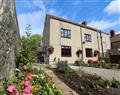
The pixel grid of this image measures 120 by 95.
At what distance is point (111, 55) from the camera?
30094 mm

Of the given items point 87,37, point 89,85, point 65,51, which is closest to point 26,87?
point 89,85

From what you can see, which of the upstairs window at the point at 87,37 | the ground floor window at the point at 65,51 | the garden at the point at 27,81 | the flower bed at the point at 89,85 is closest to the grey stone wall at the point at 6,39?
the garden at the point at 27,81

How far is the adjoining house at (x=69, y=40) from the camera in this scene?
1051 inches

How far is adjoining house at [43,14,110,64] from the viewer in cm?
2670

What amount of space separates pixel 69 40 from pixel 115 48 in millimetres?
13512

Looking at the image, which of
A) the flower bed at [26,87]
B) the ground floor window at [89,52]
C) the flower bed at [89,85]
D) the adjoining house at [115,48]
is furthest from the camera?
the ground floor window at [89,52]

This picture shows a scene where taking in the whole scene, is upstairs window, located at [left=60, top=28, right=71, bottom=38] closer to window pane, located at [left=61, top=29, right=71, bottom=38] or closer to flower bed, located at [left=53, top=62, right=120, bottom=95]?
window pane, located at [left=61, top=29, right=71, bottom=38]

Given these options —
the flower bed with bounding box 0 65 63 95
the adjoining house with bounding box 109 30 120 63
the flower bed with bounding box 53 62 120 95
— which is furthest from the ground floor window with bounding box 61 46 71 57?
the flower bed with bounding box 0 65 63 95

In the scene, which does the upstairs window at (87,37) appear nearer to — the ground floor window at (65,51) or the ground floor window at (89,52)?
the ground floor window at (89,52)

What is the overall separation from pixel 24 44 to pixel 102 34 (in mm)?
24209

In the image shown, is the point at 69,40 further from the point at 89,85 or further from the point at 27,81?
the point at 27,81

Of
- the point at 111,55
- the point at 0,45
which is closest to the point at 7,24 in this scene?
the point at 0,45

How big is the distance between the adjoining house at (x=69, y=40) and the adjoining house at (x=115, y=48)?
10.8ft

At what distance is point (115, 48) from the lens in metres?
39.0
